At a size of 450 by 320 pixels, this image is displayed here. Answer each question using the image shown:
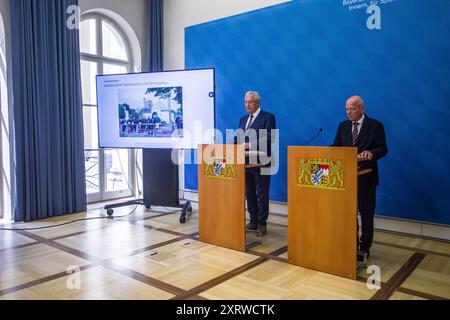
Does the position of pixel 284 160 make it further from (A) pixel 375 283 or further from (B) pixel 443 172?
(A) pixel 375 283

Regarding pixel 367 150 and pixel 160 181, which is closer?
pixel 367 150

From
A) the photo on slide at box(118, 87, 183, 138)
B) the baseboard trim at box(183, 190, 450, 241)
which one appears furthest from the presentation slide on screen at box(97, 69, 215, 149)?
the baseboard trim at box(183, 190, 450, 241)

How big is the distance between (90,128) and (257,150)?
3057 millimetres

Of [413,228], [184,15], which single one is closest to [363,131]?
[413,228]

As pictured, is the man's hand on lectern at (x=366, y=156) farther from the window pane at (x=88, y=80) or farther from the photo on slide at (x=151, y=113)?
the window pane at (x=88, y=80)

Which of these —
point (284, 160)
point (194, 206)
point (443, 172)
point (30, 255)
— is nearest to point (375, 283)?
point (443, 172)

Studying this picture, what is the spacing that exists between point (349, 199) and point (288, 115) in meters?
2.24

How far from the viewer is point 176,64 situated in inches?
242

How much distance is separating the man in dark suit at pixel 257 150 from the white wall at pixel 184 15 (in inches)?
66.3

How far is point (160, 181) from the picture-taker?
17.4 feet

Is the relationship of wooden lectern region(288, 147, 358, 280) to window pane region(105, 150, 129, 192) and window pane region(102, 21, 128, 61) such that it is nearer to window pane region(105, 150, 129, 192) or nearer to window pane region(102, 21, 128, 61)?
window pane region(105, 150, 129, 192)

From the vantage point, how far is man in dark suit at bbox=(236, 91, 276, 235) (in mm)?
4074

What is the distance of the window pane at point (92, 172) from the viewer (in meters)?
5.96

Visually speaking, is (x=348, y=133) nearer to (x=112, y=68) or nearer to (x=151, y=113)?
Result: (x=151, y=113)
